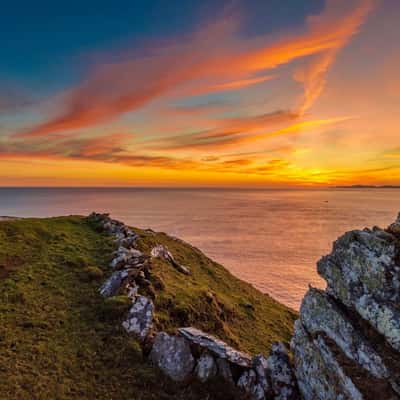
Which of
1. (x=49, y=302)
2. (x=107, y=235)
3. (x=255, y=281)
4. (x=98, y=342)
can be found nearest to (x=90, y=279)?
(x=49, y=302)

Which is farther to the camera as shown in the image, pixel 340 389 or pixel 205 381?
pixel 205 381

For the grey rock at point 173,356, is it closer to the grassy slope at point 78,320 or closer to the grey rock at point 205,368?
the grey rock at point 205,368

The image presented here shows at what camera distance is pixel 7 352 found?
571 inches

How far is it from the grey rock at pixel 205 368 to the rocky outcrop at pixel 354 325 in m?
4.53

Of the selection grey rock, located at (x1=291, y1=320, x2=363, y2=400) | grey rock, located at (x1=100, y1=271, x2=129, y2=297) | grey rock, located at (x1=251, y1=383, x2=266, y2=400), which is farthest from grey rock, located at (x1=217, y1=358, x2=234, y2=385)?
grey rock, located at (x1=100, y1=271, x2=129, y2=297)

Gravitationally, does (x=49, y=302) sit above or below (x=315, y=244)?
above

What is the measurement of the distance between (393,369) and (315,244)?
9388 cm

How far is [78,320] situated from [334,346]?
50.7 feet

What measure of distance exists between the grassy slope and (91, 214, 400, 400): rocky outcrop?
1.47m

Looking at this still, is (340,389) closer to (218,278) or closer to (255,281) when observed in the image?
(218,278)

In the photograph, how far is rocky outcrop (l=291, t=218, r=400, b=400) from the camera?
1173 cm

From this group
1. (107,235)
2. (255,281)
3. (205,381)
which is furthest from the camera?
(255,281)

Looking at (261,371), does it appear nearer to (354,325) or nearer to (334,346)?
(334,346)

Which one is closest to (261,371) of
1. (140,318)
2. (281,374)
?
(281,374)
